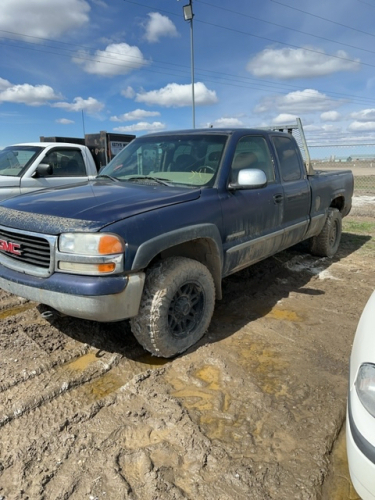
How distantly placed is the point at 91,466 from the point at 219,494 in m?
0.69

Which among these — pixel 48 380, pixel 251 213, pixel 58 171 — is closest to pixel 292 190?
pixel 251 213

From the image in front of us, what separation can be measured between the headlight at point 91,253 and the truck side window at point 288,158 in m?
2.61

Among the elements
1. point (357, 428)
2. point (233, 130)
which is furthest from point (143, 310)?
point (233, 130)

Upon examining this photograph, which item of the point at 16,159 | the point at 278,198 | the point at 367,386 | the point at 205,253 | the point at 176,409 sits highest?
the point at 16,159

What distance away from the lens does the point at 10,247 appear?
2.78 metres

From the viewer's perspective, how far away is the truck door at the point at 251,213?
337 cm

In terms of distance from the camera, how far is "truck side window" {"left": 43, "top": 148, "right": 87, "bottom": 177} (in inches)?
268

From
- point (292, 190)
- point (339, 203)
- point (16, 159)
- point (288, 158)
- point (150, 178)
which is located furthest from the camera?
point (16, 159)

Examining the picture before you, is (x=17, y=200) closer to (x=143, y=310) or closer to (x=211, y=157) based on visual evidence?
(x=143, y=310)

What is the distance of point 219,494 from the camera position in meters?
1.79

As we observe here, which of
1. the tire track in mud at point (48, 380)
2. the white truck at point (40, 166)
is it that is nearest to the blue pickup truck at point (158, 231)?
the tire track in mud at point (48, 380)

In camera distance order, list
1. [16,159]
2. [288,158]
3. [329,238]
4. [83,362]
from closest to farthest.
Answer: [83,362] < [288,158] < [329,238] < [16,159]

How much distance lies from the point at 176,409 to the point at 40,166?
17.4ft

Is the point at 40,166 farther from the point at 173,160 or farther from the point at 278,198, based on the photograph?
the point at 278,198
